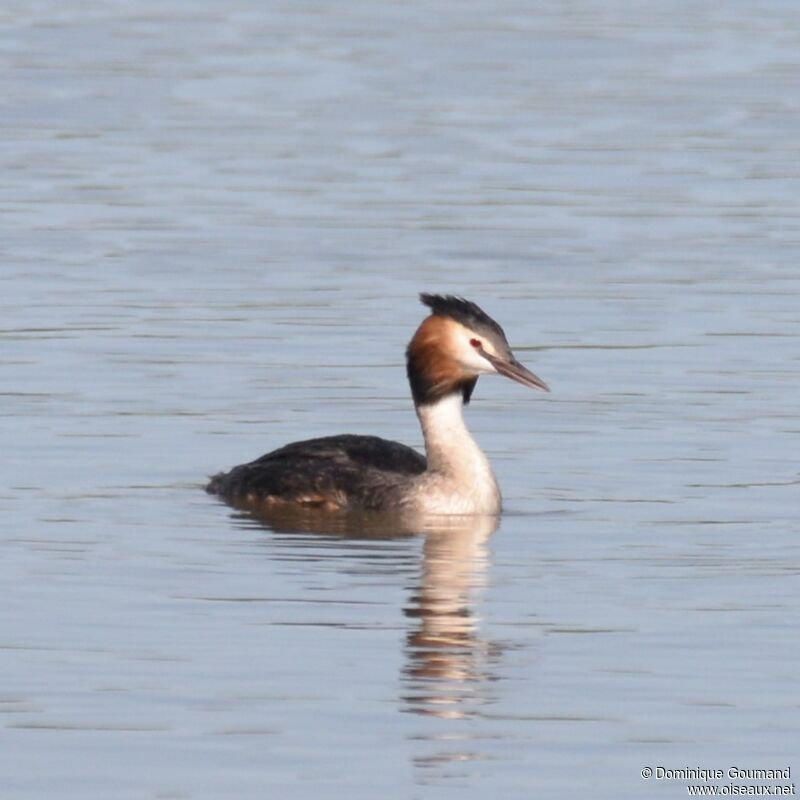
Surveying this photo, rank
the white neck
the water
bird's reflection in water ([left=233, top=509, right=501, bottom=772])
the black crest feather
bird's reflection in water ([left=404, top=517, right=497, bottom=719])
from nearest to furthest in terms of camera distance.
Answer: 1. the water
2. bird's reflection in water ([left=233, top=509, right=501, bottom=772])
3. bird's reflection in water ([left=404, top=517, right=497, bottom=719])
4. the white neck
5. the black crest feather

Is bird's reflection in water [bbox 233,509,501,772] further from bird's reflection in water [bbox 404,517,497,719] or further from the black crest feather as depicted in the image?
the black crest feather

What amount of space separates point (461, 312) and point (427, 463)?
2.76 ft

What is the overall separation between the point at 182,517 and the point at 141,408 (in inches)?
97.1

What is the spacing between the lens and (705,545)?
13547 millimetres

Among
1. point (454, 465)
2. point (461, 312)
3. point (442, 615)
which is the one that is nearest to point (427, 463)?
point (454, 465)

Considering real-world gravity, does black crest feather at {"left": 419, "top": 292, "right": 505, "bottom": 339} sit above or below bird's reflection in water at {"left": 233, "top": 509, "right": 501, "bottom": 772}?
above

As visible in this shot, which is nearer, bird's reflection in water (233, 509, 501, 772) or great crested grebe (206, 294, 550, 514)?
bird's reflection in water (233, 509, 501, 772)

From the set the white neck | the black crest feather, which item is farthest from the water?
the black crest feather

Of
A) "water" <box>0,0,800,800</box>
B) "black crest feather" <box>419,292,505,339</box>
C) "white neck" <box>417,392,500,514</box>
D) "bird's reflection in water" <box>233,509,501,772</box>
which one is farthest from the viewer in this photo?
"black crest feather" <box>419,292,505,339</box>

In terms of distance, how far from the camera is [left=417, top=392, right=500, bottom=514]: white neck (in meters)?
14.6

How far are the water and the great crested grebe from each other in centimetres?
34

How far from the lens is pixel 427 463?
49.1 ft

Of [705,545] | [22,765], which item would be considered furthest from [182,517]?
[22,765]

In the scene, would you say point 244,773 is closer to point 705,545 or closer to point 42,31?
point 705,545
